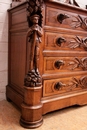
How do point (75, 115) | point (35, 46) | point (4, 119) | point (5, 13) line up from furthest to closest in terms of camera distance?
point (5, 13) → point (75, 115) → point (4, 119) → point (35, 46)

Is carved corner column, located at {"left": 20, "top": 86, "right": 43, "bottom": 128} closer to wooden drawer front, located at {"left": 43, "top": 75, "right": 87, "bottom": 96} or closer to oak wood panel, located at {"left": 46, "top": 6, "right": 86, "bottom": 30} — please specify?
wooden drawer front, located at {"left": 43, "top": 75, "right": 87, "bottom": 96}

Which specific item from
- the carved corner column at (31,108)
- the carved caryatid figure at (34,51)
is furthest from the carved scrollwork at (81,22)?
the carved corner column at (31,108)

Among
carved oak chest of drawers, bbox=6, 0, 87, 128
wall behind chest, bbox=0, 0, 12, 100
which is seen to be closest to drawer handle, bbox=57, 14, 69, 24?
carved oak chest of drawers, bbox=6, 0, 87, 128

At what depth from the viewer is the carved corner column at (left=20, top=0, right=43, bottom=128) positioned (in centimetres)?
96

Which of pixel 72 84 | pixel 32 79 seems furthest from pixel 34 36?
pixel 72 84

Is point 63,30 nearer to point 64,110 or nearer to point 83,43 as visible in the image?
point 83,43

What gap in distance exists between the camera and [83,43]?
4.11 feet

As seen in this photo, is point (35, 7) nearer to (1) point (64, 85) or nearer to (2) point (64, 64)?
(2) point (64, 64)

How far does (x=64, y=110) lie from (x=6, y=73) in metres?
0.66

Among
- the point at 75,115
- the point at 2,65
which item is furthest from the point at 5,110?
the point at 75,115

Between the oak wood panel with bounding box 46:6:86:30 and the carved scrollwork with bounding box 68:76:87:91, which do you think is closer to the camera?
the oak wood panel with bounding box 46:6:86:30

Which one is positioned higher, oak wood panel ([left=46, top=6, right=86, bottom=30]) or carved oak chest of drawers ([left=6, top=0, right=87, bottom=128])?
oak wood panel ([left=46, top=6, right=86, bottom=30])

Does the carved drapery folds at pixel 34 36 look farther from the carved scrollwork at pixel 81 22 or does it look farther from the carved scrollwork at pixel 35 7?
the carved scrollwork at pixel 81 22

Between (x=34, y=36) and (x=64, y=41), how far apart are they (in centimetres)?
28
